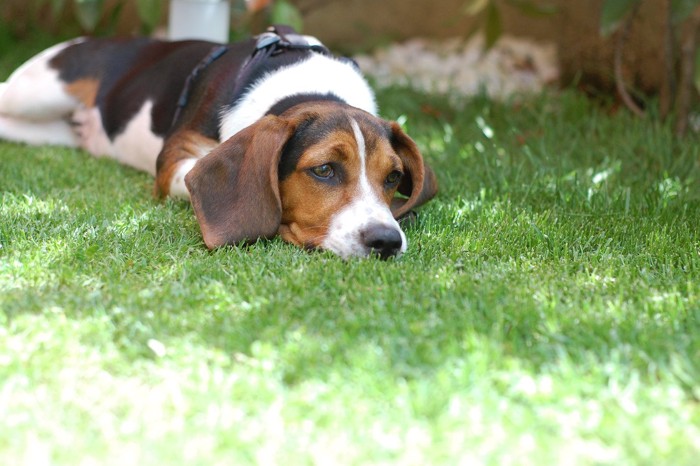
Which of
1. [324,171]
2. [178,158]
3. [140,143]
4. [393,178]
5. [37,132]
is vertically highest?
[324,171]

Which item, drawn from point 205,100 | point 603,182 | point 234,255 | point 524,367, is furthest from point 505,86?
point 524,367

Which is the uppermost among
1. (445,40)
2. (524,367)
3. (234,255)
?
(524,367)

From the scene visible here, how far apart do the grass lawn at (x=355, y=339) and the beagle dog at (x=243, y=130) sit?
16 cm

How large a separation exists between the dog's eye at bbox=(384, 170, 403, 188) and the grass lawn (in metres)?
0.22

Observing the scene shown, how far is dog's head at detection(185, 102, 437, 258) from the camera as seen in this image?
145 inches

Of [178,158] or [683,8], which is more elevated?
[683,8]

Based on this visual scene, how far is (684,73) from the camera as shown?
599 cm

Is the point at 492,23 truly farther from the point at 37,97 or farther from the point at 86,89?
the point at 37,97

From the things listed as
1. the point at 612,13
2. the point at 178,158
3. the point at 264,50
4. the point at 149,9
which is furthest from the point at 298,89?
the point at 149,9

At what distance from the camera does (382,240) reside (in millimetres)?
3512

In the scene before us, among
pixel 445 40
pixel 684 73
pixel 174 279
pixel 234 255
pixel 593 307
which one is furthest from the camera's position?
pixel 445 40

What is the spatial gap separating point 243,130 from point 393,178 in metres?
0.71

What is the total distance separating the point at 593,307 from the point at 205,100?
2.50 meters

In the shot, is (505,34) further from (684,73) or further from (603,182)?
(603,182)
